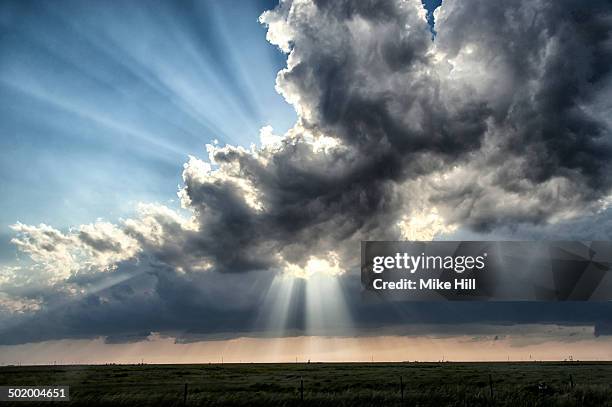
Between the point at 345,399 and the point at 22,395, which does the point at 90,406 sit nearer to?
the point at 22,395

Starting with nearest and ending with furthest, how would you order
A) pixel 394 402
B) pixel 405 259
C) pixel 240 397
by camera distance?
pixel 394 402 < pixel 240 397 < pixel 405 259

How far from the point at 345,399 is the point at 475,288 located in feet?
50.9

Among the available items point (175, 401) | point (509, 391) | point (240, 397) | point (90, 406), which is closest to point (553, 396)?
point (509, 391)

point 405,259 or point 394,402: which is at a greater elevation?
point 405,259

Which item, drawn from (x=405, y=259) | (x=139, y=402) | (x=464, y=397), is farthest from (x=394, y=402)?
(x=139, y=402)

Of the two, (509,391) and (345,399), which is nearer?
(345,399)

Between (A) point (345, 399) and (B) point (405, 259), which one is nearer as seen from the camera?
(A) point (345, 399)

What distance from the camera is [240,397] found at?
3094 cm

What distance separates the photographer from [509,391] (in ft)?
103

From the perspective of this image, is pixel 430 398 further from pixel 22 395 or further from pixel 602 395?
pixel 22 395

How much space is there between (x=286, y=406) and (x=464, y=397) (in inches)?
433

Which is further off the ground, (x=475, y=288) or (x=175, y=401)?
(x=475, y=288)

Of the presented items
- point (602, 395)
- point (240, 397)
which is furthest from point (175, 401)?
point (602, 395)

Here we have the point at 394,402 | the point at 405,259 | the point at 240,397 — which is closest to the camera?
the point at 394,402
